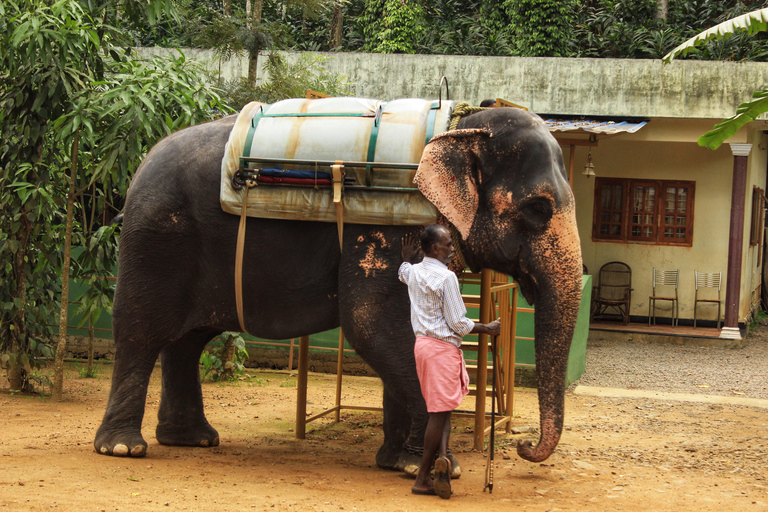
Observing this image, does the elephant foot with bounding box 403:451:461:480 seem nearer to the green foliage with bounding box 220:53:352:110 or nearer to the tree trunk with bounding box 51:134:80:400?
the tree trunk with bounding box 51:134:80:400

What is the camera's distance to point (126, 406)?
211 inches

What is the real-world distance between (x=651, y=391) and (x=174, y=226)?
6488 millimetres

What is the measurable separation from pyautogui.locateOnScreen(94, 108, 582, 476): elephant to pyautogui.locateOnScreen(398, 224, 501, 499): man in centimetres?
33

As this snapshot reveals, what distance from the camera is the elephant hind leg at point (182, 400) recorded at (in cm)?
586

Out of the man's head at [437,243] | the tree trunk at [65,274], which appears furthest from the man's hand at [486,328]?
the tree trunk at [65,274]

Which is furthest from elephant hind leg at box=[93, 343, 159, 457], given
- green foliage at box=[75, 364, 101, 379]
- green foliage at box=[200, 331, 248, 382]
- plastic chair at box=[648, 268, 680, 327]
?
plastic chair at box=[648, 268, 680, 327]

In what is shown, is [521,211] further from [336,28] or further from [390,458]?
[336,28]

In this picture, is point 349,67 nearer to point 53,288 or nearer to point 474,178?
point 53,288

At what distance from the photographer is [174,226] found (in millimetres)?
5316

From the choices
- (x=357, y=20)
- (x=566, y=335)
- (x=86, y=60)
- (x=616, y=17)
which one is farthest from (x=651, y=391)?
(x=357, y=20)

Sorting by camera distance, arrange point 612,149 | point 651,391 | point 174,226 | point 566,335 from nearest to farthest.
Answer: point 566,335
point 174,226
point 651,391
point 612,149

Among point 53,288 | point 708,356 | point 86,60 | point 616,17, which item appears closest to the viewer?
point 86,60

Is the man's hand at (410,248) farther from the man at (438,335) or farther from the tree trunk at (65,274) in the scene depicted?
the tree trunk at (65,274)

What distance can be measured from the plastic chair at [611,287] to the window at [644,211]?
55 cm
